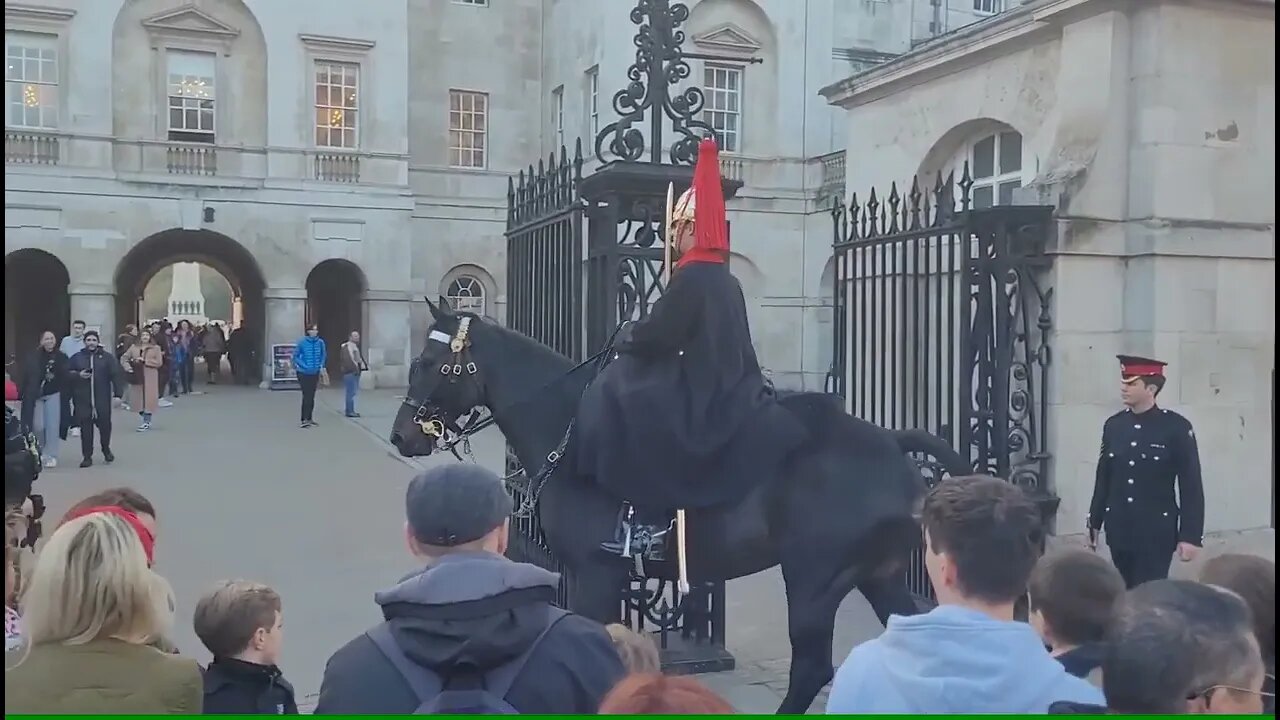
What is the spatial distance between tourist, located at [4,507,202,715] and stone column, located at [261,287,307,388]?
23838 millimetres

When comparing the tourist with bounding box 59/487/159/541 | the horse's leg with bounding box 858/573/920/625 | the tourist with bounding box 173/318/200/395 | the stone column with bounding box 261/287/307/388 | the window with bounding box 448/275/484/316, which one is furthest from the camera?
the window with bounding box 448/275/484/316

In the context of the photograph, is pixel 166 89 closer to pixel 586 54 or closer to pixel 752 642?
pixel 586 54

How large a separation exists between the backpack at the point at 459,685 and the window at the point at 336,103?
83.5 ft

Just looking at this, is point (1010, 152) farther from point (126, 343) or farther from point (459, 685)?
point (126, 343)

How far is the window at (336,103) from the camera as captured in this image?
2623cm

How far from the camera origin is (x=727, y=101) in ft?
83.9

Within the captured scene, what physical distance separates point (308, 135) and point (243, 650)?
80.2ft

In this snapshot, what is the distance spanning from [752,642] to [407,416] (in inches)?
103

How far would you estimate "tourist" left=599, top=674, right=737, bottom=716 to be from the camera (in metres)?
1.89

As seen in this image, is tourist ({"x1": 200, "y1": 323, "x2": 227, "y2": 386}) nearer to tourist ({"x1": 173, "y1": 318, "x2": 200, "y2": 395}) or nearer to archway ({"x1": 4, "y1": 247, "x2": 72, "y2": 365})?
tourist ({"x1": 173, "y1": 318, "x2": 200, "y2": 395})

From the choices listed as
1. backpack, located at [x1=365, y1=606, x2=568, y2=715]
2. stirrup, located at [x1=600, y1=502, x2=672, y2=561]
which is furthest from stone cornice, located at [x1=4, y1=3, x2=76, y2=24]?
backpack, located at [x1=365, y1=606, x2=568, y2=715]

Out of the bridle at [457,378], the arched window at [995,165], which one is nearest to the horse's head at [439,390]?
the bridle at [457,378]

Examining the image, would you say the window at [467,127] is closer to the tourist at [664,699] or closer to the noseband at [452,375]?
the noseband at [452,375]

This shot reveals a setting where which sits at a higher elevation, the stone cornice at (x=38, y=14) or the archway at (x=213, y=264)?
the stone cornice at (x=38, y=14)
